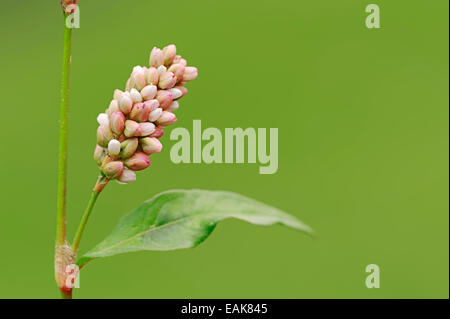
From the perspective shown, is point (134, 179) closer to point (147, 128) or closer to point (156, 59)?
point (147, 128)

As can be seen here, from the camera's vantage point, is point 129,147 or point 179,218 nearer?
point 129,147

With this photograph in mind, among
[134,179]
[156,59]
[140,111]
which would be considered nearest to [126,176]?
[134,179]

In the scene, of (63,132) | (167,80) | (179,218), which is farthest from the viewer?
(179,218)

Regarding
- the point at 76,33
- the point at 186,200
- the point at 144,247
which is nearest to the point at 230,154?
the point at 186,200

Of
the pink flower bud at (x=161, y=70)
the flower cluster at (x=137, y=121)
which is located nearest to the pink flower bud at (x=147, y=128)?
the flower cluster at (x=137, y=121)

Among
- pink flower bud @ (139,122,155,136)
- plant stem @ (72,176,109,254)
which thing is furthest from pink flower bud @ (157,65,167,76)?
plant stem @ (72,176,109,254)
